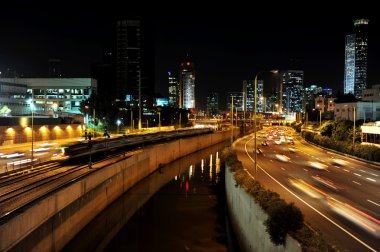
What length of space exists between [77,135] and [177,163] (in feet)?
80.6

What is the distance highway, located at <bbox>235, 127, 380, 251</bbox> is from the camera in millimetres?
20764

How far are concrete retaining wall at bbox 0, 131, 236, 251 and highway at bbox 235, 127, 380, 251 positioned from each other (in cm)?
1525

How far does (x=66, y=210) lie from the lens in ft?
93.3

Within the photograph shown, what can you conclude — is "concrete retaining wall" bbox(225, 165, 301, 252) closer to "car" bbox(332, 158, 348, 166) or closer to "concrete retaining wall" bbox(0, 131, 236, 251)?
"concrete retaining wall" bbox(0, 131, 236, 251)

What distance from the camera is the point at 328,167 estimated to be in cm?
5081

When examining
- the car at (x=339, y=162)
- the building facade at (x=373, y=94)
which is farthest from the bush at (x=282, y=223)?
the building facade at (x=373, y=94)

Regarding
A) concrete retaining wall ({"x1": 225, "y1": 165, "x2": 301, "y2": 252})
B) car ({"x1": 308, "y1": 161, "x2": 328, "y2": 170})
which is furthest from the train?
car ({"x1": 308, "y1": 161, "x2": 328, "y2": 170})

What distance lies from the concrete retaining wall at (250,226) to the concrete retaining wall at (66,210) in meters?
12.6

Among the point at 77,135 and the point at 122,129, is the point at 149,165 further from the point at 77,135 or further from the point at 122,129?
the point at 122,129

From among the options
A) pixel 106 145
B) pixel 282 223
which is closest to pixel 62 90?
pixel 106 145

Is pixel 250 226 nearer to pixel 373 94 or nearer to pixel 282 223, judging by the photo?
pixel 282 223

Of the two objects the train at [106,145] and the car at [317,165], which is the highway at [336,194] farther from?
the train at [106,145]

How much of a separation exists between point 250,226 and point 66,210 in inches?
533

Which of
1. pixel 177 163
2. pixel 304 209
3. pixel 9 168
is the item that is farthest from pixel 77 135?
pixel 304 209
